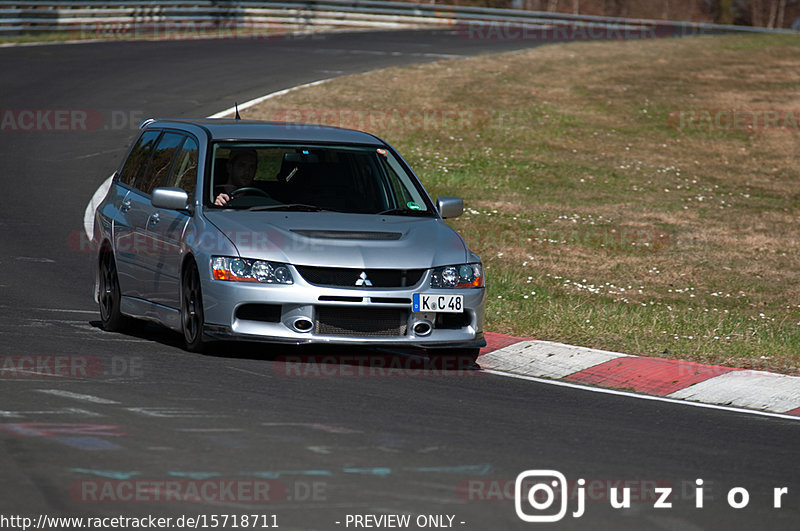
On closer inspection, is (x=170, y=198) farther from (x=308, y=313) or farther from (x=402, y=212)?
(x=402, y=212)

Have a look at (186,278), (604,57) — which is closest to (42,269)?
(186,278)

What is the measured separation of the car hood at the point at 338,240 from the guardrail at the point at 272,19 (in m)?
26.9

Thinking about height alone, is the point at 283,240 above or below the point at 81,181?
above

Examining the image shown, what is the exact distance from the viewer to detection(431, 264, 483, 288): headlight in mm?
9562

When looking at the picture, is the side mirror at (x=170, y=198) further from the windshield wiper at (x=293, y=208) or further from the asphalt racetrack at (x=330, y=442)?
the asphalt racetrack at (x=330, y=442)

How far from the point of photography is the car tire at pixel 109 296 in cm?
1084

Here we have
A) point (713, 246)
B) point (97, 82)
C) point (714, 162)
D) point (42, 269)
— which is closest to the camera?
point (42, 269)

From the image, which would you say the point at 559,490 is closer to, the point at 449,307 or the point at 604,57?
the point at 449,307

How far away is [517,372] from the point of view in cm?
1010

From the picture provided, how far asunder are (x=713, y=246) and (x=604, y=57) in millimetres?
18900

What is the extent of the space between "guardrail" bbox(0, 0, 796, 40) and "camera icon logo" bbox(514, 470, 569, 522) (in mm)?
30888

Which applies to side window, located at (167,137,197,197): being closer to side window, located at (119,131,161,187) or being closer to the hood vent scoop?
side window, located at (119,131,161,187)

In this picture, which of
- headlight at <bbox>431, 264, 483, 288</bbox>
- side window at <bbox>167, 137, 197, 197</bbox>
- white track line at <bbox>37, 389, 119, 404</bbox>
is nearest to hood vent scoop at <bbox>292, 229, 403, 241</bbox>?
headlight at <bbox>431, 264, 483, 288</bbox>

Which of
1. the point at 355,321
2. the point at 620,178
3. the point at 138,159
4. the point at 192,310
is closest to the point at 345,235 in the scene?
the point at 355,321
